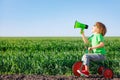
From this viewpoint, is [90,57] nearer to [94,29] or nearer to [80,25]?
[94,29]

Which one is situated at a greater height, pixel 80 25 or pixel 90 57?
pixel 80 25

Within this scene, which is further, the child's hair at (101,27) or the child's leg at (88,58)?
the child's hair at (101,27)

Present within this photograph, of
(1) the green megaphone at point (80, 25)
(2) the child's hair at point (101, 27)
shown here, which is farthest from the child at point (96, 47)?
(1) the green megaphone at point (80, 25)

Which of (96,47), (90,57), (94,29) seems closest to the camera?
(96,47)

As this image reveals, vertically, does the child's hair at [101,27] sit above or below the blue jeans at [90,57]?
above

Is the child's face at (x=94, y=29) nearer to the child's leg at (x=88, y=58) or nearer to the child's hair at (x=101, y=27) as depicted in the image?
the child's hair at (x=101, y=27)

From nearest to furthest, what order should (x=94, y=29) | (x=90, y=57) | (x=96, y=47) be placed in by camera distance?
(x=96, y=47) → (x=90, y=57) → (x=94, y=29)

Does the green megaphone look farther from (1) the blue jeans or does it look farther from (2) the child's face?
(1) the blue jeans

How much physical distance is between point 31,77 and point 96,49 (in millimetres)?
1898

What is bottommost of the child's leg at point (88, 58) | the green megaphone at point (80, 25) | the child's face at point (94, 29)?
the child's leg at point (88, 58)

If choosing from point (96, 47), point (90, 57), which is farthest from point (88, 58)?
point (96, 47)

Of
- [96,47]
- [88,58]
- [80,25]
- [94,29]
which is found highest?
[80,25]

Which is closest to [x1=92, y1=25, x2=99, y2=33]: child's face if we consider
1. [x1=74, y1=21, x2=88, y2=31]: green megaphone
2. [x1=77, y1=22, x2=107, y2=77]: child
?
[x1=77, y1=22, x2=107, y2=77]: child

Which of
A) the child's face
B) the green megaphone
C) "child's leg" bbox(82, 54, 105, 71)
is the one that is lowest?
"child's leg" bbox(82, 54, 105, 71)
